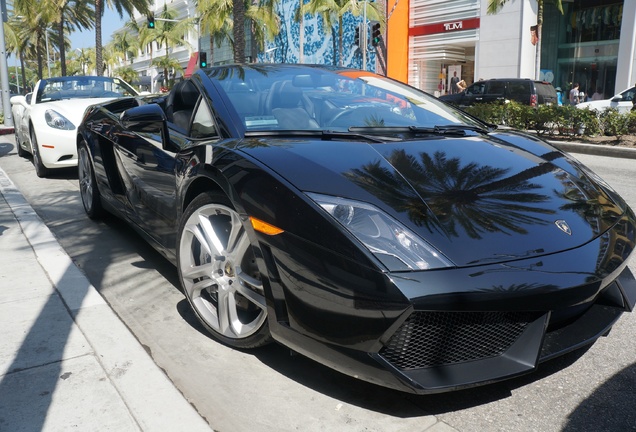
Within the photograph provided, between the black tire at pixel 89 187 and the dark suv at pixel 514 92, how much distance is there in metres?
13.2

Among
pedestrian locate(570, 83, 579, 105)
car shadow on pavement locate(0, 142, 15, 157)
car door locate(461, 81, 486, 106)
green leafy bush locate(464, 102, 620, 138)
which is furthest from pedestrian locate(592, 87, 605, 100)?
car shadow on pavement locate(0, 142, 15, 157)

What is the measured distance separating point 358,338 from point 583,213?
113cm

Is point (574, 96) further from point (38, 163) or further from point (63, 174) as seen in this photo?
point (38, 163)

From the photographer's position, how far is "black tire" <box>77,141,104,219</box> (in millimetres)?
5071

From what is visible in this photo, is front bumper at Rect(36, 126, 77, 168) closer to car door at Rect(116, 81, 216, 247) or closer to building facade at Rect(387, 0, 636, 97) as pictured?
car door at Rect(116, 81, 216, 247)

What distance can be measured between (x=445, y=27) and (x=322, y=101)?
27.4 metres

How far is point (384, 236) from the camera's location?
6.91 ft

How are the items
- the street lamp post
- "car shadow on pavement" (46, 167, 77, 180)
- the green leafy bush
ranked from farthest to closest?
1. the street lamp post
2. the green leafy bush
3. "car shadow on pavement" (46, 167, 77, 180)

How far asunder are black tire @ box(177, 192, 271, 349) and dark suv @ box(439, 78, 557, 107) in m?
15.0

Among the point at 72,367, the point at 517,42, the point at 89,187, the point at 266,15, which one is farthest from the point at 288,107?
the point at 266,15

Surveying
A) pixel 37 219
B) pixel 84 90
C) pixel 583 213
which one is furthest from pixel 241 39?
pixel 583 213

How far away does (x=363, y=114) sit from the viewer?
10.6 ft

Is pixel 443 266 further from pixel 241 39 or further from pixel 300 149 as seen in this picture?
pixel 241 39

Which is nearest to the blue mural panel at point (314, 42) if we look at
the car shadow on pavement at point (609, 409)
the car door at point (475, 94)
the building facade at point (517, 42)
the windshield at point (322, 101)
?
the building facade at point (517, 42)
